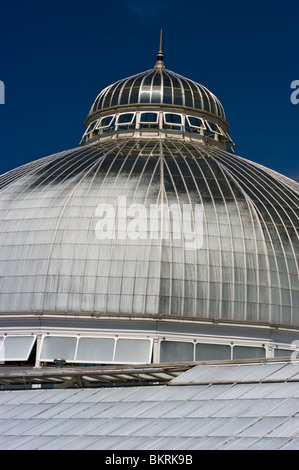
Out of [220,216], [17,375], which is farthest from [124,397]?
[220,216]

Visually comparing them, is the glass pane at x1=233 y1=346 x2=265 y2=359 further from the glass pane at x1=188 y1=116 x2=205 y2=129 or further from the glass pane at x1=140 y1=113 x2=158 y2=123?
the glass pane at x1=188 y1=116 x2=205 y2=129

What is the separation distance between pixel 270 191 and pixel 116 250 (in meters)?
10.4

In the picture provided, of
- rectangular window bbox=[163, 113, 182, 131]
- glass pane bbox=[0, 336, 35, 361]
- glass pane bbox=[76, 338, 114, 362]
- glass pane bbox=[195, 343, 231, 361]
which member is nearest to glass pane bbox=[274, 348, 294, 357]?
glass pane bbox=[195, 343, 231, 361]

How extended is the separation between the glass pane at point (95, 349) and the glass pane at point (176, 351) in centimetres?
253

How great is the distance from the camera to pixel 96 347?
164ft

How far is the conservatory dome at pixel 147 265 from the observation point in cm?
5000

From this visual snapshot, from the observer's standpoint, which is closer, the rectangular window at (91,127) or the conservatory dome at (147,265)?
the conservatory dome at (147,265)

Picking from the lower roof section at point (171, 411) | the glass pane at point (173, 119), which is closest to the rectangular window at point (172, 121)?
the glass pane at point (173, 119)

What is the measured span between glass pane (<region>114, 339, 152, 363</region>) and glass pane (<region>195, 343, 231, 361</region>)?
242 centimetres

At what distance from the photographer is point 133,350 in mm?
49656

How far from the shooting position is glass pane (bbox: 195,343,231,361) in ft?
164

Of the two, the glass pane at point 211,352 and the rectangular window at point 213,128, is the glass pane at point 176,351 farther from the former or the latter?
the rectangular window at point 213,128

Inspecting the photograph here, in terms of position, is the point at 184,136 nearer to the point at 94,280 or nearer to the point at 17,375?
the point at 94,280
